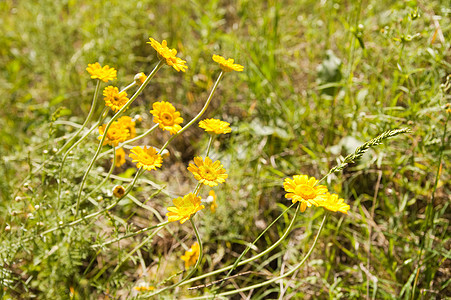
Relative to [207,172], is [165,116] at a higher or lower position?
higher

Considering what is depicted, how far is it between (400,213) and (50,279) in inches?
60.1

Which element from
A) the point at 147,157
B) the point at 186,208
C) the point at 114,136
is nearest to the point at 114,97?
the point at 114,136

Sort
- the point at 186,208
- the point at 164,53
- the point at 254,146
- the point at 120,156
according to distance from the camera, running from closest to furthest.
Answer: the point at 186,208 < the point at 164,53 < the point at 120,156 < the point at 254,146

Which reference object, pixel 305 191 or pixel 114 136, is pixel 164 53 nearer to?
pixel 114 136

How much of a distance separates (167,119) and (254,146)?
1.04 m

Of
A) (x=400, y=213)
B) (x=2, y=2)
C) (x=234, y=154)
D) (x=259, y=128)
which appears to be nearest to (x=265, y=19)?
(x=259, y=128)

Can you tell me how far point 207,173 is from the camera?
1184mm

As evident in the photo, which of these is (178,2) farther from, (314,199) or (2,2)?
Result: (314,199)

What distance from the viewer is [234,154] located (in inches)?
A: 84.2

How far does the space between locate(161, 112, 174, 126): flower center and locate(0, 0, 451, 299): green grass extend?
286 mm

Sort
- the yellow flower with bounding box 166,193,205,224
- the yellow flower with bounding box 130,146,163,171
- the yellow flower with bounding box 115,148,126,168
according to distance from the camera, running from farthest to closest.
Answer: the yellow flower with bounding box 115,148,126,168 < the yellow flower with bounding box 130,146,163,171 < the yellow flower with bounding box 166,193,205,224

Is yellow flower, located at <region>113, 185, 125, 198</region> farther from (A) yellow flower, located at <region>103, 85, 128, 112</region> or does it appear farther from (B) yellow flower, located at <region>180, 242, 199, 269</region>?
(B) yellow flower, located at <region>180, 242, 199, 269</region>

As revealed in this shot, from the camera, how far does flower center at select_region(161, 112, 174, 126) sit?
1.22 meters

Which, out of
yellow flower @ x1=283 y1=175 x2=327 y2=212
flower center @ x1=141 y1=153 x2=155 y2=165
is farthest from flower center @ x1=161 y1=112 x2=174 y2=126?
yellow flower @ x1=283 y1=175 x2=327 y2=212
